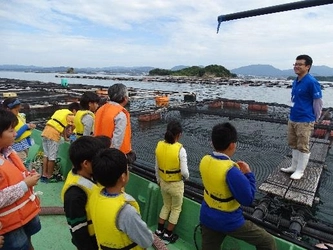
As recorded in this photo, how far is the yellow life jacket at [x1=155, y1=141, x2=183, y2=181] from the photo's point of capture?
3.42m

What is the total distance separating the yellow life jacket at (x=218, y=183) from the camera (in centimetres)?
231

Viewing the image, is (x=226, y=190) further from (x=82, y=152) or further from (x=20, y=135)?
(x=20, y=135)

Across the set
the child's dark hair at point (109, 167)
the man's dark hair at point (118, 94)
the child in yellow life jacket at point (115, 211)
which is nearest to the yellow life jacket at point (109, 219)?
the child in yellow life jacket at point (115, 211)

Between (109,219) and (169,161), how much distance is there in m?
1.70

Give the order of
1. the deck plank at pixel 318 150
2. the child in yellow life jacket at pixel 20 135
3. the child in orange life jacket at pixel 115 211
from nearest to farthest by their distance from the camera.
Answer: the child in orange life jacket at pixel 115 211
the child in yellow life jacket at pixel 20 135
the deck plank at pixel 318 150

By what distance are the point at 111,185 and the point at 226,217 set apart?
1.14 meters

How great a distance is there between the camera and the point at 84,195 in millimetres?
2004

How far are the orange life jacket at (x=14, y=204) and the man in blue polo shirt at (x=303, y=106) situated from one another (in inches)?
170

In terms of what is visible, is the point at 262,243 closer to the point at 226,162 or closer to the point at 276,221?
the point at 226,162

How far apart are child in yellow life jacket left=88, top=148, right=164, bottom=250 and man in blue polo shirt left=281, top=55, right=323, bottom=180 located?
3.85 m

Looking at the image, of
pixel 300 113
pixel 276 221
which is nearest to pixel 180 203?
pixel 276 221

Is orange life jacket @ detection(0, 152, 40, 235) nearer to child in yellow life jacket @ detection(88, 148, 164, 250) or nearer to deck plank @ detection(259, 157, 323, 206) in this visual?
child in yellow life jacket @ detection(88, 148, 164, 250)

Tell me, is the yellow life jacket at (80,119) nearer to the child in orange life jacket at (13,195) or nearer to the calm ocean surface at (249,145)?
the child in orange life jacket at (13,195)

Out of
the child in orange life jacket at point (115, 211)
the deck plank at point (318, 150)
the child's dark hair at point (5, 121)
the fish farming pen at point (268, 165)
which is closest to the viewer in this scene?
the child in orange life jacket at point (115, 211)
